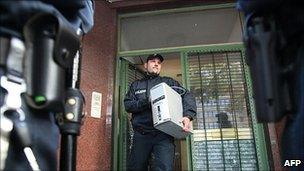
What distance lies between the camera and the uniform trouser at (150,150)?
9.39ft

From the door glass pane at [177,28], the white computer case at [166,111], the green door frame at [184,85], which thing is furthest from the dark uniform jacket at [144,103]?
the door glass pane at [177,28]

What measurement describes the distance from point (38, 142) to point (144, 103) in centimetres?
212

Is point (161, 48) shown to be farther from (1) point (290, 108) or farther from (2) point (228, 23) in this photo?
(1) point (290, 108)

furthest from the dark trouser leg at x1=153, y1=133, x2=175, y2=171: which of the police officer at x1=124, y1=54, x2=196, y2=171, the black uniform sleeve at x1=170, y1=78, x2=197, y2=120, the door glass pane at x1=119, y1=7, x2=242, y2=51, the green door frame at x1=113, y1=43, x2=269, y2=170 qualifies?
the door glass pane at x1=119, y1=7, x2=242, y2=51

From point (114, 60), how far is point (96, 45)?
1.08 ft

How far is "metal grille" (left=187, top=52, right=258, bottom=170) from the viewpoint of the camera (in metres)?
3.33

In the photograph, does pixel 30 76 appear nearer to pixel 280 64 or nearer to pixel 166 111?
pixel 280 64

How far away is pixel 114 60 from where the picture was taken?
3.68m

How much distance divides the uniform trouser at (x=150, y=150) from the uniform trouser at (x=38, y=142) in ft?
6.44

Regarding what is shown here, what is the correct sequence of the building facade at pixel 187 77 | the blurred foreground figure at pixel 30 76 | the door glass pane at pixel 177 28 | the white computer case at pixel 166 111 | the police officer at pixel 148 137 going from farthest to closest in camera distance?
1. the door glass pane at pixel 177 28
2. the building facade at pixel 187 77
3. the police officer at pixel 148 137
4. the white computer case at pixel 166 111
5. the blurred foreground figure at pixel 30 76

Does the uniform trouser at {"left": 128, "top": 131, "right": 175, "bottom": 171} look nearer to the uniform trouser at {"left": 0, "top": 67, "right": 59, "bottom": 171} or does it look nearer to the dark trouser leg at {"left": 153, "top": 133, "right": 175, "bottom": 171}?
the dark trouser leg at {"left": 153, "top": 133, "right": 175, "bottom": 171}

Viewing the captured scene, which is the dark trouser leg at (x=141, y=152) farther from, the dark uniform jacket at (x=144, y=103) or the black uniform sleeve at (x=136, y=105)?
the black uniform sleeve at (x=136, y=105)

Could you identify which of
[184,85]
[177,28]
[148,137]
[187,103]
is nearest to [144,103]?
[148,137]

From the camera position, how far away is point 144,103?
3.02m
